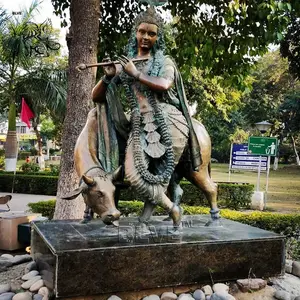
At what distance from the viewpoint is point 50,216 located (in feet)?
31.2

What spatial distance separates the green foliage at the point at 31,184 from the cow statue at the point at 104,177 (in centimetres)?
1298

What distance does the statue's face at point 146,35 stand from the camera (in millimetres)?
4168

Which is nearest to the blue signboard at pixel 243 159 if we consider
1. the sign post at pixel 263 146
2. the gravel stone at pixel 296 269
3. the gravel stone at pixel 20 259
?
the sign post at pixel 263 146

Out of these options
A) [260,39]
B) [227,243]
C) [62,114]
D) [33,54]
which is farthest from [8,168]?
[227,243]

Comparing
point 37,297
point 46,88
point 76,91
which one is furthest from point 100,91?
point 46,88

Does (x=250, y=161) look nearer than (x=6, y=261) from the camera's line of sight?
No

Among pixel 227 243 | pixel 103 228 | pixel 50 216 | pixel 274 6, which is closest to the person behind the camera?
pixel 227 243

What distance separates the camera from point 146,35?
4188 mm

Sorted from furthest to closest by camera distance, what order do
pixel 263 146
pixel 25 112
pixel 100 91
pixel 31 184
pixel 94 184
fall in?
pixel 31 184 < pixel 25 112 < pixel 263 146 < pixel 100 91 < pixel 94 184

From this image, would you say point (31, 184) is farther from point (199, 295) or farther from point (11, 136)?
point (199, 295)

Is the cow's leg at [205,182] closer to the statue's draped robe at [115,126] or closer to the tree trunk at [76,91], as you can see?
the statue's draped robe at [115,126]

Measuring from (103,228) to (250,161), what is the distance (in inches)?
470

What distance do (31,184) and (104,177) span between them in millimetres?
14767

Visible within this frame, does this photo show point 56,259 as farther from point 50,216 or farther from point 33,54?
point 33,54
